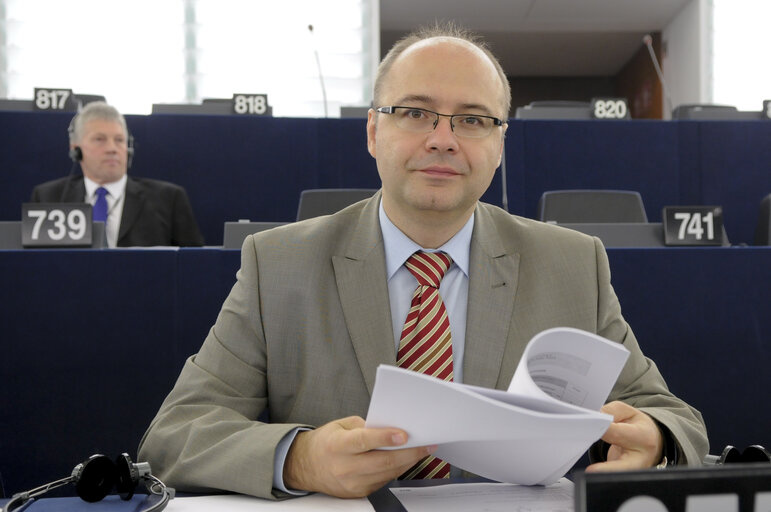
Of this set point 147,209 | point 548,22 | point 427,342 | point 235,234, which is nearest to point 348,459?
point 427,342

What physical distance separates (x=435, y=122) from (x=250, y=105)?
4.61 metres

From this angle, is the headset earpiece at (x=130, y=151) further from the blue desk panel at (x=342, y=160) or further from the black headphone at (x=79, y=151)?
the blue desk panel at (x=342, y=160)

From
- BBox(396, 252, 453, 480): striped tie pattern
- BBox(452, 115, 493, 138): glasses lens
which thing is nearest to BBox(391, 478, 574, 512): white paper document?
BBox(396, 252, 453, 480): striped tie pattern

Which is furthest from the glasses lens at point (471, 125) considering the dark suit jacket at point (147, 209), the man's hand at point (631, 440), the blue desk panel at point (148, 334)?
the dark suit jacket at point (147, 209)

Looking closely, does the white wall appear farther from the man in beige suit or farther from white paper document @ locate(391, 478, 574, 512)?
white paper document @ locate(391, 478, 574, 512)

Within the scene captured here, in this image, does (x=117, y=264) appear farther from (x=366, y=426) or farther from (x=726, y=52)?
(x=726, y=52)

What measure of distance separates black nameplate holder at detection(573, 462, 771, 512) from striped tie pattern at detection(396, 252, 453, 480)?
65 cm

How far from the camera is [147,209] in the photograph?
4.50 meters

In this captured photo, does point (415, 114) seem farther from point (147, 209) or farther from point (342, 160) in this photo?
point (342, 160)

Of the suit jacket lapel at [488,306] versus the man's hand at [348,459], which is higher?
the suit jacket lapel at [488,306]

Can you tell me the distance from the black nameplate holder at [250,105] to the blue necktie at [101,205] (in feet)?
4.83

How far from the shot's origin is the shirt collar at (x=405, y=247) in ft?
4.49

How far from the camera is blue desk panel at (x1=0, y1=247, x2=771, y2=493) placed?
80.9 inches

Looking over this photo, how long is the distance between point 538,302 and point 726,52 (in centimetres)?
853
